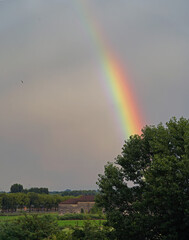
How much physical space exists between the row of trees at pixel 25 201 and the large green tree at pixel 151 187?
369ft

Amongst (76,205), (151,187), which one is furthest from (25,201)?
(151,187)

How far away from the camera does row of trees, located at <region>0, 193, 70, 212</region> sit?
132 meters

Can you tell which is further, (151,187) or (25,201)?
(25,201)

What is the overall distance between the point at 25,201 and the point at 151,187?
408 ft

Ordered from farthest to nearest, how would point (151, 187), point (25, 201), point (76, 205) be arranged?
point (25, 201) < point (76, 205) < point (151, 187)

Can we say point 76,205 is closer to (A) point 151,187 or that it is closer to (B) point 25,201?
(B) point 25,201

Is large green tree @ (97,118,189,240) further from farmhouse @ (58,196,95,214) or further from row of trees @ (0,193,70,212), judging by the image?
row of trees @ (0,193,70,212)

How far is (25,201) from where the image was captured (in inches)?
5335

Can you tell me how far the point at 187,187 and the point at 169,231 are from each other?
10.4 ft

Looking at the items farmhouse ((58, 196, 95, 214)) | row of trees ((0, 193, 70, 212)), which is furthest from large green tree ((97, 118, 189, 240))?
row of trees ((0, 193, 70, 212))

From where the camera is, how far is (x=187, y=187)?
19.4 m

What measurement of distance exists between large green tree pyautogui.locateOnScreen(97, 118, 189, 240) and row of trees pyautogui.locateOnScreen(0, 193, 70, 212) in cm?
11253

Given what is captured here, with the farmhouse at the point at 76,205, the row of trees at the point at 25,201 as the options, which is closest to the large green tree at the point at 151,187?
the farmhouse at the point at 76,205

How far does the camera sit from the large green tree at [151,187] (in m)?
19.0
